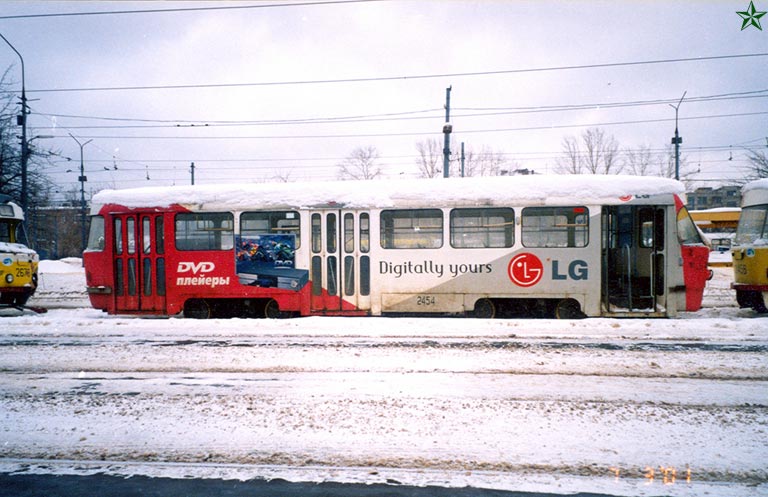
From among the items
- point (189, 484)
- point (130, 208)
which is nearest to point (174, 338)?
point (130, 208)

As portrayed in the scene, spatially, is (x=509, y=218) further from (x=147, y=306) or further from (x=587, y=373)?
(x=147, y=306)

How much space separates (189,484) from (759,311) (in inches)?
→ 530

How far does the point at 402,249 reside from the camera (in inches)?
399

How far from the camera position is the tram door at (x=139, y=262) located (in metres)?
10.6

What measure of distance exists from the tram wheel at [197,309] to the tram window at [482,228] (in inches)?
236

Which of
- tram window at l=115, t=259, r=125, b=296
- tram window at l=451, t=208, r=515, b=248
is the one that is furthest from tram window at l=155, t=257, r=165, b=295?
tram window at l=451, t=208, r=515, b=248

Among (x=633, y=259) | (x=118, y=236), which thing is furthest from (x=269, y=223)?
(x=633, y=259)

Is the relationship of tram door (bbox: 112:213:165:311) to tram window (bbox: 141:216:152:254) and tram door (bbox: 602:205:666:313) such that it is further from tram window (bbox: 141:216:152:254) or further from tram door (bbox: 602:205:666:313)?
tram door (bbox: 602:205:666:313)

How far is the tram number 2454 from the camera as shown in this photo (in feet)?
32.8

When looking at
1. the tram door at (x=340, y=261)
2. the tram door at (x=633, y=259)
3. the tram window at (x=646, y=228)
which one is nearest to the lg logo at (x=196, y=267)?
the tram door at (x=340, y=261)

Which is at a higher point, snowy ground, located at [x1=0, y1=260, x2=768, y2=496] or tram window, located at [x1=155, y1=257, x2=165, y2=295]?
tram window, located at [x1=155, y1=257, x2=165, y2=295]

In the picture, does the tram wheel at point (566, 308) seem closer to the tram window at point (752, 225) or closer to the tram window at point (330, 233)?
the tram window at point (330, 233)

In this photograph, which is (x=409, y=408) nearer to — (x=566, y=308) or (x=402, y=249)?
(x=402, y=249)

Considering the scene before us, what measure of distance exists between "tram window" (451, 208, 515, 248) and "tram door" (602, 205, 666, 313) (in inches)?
78.5
